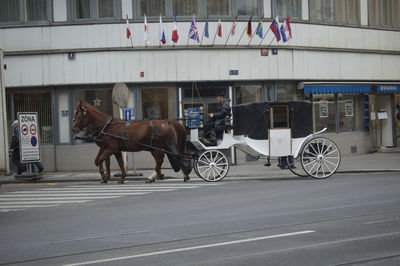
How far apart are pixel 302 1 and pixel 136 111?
27.1 ft

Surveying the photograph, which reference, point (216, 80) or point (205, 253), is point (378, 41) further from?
point (205, 253)

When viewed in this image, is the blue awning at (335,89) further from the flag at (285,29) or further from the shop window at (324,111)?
the flag at (285,29)

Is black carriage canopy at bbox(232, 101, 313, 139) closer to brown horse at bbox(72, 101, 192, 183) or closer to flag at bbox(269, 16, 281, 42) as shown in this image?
brown horse at bbox(72, 101, 192, 183)

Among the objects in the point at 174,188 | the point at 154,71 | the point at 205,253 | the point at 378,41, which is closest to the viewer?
the point at 205,253

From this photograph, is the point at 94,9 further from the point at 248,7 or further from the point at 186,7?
the point at 248,7

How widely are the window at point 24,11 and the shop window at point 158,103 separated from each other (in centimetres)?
495

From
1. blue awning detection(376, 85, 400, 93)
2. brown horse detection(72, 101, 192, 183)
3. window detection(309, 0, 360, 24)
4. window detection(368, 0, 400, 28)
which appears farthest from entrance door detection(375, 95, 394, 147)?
brown horse detection(72, 101, 192, 183)

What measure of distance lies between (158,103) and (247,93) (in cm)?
362

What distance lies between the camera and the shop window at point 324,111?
2422 centimetres

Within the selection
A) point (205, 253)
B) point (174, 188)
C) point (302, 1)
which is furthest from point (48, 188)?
point (302, 1)

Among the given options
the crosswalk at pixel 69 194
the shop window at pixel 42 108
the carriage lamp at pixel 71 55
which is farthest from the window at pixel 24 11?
the crosswalk at pixel 69 194

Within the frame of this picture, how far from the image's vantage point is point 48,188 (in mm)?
16000

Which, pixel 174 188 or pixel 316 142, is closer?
pixel 174 188

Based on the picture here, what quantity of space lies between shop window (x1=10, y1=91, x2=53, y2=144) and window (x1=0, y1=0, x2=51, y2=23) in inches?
113
